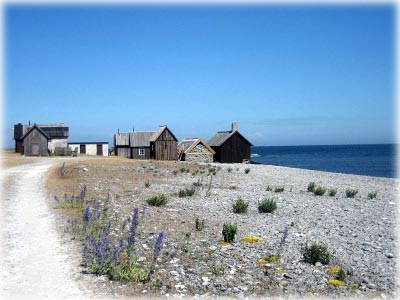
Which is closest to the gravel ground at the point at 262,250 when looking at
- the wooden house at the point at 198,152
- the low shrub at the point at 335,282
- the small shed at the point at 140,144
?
the low shrub at the point at 335,282

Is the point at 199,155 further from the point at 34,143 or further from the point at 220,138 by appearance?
the point at 34,143

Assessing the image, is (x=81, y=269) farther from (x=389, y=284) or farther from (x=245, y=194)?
(x=245, y=194)

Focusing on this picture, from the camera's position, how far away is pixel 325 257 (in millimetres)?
9875

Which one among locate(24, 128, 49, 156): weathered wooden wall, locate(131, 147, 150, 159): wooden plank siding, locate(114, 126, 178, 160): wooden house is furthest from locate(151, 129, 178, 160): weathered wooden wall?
locate(24, 128, 49, 156): weathered wooden wall

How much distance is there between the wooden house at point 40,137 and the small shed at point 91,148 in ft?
18.8

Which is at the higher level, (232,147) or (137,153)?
(232,147)

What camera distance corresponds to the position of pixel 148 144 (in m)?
61.9

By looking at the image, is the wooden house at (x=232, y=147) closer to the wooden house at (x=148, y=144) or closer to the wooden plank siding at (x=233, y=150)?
the wooden plank siding at (x=233, y=150)

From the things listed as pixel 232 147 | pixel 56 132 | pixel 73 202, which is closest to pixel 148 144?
pixel 232 147

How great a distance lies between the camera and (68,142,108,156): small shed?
234 ft

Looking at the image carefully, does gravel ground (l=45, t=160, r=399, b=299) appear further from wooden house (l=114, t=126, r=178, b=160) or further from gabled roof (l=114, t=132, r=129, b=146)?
gabled roof (l=114, t=132, r=129, b=146)

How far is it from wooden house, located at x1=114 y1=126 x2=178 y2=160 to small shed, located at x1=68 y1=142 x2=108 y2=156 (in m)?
6.71

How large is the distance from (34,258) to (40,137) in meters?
52.1

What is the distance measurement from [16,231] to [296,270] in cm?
782
